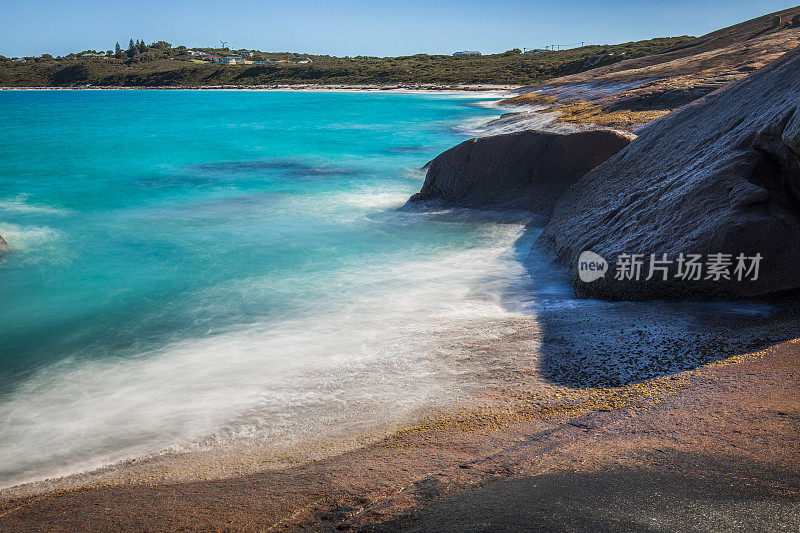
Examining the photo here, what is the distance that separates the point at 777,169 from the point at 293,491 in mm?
5777

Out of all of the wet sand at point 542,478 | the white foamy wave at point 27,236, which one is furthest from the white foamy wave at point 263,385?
the white foamy wave at point 27,236

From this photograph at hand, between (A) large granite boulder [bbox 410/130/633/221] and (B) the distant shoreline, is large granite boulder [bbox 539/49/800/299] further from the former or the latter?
(B) the distant shoreline

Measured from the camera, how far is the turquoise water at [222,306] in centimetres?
466

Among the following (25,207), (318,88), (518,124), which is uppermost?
(318,88)

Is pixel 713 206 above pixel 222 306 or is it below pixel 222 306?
above

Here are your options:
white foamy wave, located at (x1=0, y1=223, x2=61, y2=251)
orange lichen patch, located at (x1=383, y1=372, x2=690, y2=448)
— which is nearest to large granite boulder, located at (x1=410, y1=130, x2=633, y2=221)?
orange lichen patch, located at (x1=383, y1=372, x2=690, y2=448)

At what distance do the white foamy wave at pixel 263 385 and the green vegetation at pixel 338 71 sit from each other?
75.9 metres

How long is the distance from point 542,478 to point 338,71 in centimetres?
12263

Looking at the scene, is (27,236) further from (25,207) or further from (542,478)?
(542,478)

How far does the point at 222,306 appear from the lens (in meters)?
8.11

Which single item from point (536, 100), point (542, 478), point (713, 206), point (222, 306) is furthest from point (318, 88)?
point (542, 478)

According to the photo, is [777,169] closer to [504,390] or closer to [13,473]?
[504,390]

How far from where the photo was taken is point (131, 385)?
570 centimetres

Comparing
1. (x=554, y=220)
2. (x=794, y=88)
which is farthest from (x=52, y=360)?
(x=794, y=88)
